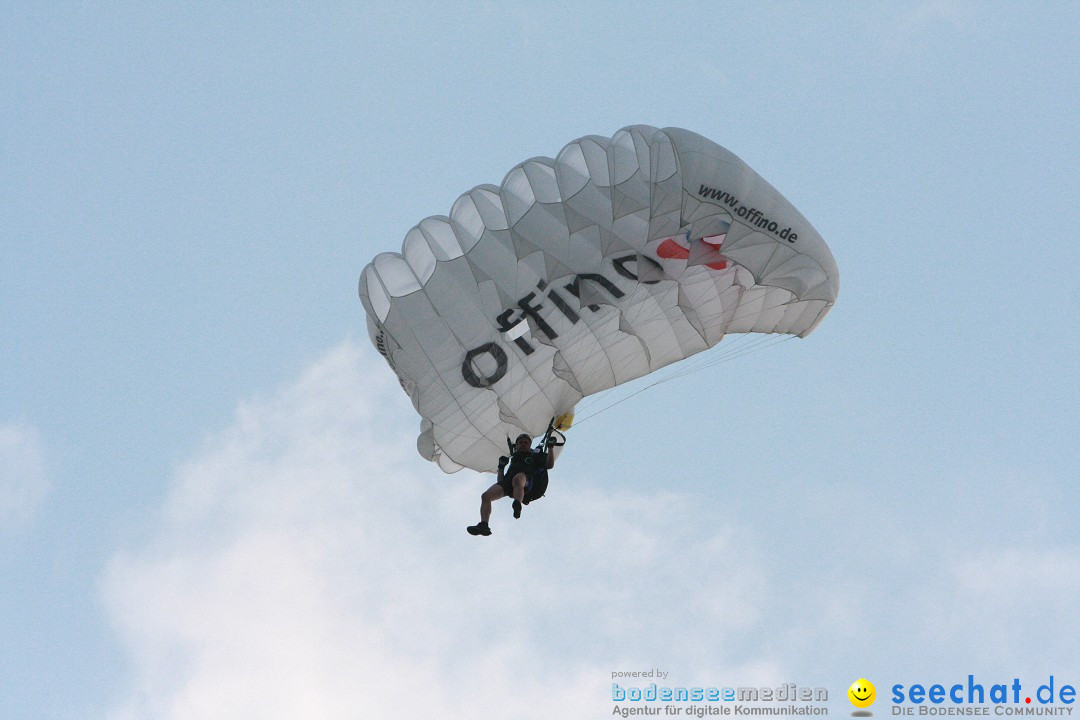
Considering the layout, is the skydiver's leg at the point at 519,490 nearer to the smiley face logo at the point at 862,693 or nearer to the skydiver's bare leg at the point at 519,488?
the skydiver's bare leg at the point at 519,488

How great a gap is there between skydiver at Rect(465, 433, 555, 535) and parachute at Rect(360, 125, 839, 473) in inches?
20.7

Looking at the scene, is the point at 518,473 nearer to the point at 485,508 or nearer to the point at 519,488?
the point at 519,488

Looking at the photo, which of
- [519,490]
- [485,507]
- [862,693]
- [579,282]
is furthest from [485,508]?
[862,693]

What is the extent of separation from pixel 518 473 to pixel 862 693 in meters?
6.28

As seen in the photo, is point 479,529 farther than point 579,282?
No

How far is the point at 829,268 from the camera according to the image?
16875 mm

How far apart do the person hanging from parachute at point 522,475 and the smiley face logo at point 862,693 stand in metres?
5.52

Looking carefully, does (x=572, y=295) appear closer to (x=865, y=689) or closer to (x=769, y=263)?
(x=769, y=263)

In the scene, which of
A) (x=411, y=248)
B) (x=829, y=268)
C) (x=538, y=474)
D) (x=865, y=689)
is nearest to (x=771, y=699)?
(x=865, y=689)

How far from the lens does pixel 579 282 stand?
670 inches

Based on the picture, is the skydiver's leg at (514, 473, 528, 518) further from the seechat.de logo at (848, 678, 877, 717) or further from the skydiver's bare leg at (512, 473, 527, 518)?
the seechat.de logo at (848, 678, 877, 717)

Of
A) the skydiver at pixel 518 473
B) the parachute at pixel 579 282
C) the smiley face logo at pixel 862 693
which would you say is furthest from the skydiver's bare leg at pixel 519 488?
the smiley face logo at pixel 862 693

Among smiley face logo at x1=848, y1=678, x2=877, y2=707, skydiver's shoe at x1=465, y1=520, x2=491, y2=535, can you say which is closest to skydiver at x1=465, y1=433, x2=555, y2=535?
skydiver's shoe at x1=465, y1=520, x2=491, y2=535

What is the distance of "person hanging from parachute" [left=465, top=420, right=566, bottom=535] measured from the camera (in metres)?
16.3
